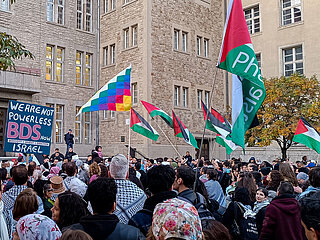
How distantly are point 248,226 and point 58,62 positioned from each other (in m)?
22.3

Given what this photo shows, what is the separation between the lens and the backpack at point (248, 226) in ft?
14.1

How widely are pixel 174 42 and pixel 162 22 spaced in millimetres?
1806

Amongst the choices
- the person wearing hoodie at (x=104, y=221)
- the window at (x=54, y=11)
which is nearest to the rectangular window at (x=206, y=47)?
the window at (x=54, y=11)

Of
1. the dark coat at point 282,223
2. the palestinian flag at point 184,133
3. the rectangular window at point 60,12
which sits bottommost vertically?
the dark coat at point 282,223

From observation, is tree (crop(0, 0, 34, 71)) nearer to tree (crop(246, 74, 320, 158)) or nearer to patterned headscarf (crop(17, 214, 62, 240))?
patterned headscarf (crop(17, 214, 62, 240))

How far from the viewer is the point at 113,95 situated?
899 centimetres

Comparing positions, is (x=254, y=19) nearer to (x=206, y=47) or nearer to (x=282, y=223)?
(x=206, y=47)

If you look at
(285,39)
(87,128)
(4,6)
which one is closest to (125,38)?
(87,128)

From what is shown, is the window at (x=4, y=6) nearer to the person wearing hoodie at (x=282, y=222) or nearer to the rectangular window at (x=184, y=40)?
the rectangular window at (x=184, y=40)

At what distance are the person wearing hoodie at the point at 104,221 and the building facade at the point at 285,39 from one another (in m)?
24.6

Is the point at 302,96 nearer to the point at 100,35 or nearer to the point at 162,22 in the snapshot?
the point at 162,22

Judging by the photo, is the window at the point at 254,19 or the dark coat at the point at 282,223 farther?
the window at the point at 254,19

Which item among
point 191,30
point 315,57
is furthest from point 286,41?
point 191,30

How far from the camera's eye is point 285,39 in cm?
2780
